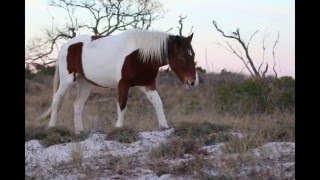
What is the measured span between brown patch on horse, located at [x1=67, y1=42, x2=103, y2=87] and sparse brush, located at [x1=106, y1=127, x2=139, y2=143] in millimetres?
2369

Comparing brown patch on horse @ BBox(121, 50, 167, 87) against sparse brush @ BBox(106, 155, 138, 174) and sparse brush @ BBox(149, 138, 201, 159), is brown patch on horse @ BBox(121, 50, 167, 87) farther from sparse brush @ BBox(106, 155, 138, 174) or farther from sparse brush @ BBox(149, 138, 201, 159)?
sparse brush @ BBox(106, 155, 138, 174)

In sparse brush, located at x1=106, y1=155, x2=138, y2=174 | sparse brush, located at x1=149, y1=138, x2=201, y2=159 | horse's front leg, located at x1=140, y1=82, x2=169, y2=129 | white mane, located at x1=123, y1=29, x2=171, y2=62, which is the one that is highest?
white mane, located at x1=123, y1=29, x2=171, y2=62

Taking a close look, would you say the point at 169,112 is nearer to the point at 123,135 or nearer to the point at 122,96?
the point at 122,96

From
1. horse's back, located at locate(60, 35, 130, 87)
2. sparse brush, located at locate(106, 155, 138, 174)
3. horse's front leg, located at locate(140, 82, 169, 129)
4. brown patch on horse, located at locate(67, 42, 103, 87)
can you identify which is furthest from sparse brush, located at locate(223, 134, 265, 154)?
brown patch on horse, located at locate(67, 42, 103, 87)

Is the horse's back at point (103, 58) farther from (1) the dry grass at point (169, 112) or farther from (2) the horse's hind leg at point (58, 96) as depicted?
(1) the dry grass at point (169, 112)

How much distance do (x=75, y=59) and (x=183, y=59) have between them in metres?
2.51

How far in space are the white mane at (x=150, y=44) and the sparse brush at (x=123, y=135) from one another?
1594mm

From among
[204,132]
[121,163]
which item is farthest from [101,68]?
[121,163]

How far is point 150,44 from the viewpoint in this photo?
961 centimetres

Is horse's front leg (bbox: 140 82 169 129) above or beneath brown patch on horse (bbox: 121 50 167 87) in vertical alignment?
beneath

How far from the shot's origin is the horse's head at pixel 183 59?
31.3ft

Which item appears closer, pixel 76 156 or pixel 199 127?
pixel 76 156

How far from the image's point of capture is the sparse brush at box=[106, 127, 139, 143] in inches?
323
